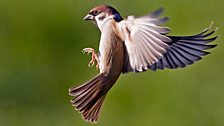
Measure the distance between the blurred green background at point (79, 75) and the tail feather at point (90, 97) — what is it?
229 centimetres

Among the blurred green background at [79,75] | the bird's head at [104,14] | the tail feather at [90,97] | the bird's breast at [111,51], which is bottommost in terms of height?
the tail feather at [90,97]

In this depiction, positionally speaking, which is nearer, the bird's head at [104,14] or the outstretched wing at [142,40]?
the outstretched wing at [142,40]

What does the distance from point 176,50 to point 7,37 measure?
3.13 metres

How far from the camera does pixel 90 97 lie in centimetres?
232

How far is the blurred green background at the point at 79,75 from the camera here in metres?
4.69

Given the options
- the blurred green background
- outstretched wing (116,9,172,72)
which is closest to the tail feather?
outstretched wing (116,9,172,72)

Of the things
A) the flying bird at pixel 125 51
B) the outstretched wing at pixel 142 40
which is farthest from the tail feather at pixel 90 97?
the outstretched wing at pixel 142 40

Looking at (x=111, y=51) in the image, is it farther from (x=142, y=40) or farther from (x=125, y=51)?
(x=142, y=40)

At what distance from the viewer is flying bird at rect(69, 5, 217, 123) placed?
2111 millimetres

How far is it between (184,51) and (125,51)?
27 centimetres

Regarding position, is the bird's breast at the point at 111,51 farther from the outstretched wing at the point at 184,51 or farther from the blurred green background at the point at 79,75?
the blurred green background at the point at 79,75

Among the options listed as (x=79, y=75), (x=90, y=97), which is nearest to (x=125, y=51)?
(x=90, y=97)

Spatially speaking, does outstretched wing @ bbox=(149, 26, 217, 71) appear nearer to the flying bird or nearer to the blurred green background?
the flying bird

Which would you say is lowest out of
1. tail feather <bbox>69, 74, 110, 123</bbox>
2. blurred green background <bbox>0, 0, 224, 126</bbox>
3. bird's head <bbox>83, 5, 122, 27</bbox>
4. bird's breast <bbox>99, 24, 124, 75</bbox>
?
tail feather <bbox>69, 74, 110, 123</bbox>
